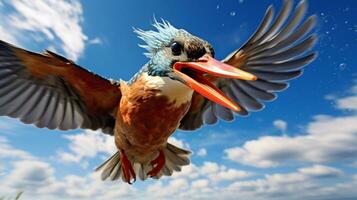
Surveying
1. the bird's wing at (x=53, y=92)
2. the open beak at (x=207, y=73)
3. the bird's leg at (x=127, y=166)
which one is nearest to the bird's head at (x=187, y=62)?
the open beak at (x=207, y=73)

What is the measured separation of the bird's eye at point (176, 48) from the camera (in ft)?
12.8

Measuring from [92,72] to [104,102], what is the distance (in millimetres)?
687

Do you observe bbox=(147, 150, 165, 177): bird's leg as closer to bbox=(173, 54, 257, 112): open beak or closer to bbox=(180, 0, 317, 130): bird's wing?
bbox=(180, 0, 317, 130): bird's wing

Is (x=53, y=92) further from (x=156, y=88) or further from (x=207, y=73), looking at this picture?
(x=207, y=73)

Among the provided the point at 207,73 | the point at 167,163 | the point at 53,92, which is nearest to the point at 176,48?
the point at 207,73

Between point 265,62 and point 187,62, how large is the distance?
6.77 ft

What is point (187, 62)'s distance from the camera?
151 inches

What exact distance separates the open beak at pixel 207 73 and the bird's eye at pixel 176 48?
0.12 metres

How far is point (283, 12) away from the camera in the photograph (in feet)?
13.5

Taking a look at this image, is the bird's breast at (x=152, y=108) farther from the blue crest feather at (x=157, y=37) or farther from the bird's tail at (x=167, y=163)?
the bird's tail at (x=167, y=163)

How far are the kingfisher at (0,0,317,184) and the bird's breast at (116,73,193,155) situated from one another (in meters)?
0.01

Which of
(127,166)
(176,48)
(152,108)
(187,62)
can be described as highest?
(176,48)

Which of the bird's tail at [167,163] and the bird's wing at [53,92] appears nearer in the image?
the bird's wing at [53,92]

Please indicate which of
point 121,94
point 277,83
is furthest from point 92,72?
point 277,83
